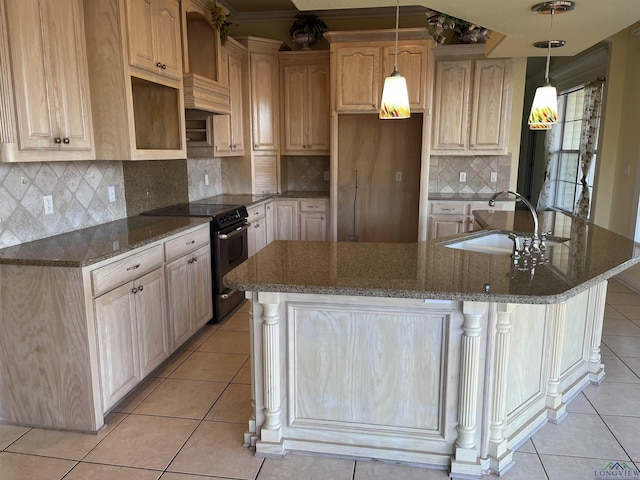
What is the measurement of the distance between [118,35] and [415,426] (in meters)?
2.70

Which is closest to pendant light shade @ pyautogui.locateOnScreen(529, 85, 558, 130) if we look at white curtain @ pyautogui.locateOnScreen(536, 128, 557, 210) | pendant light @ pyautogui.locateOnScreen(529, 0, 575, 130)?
pendant light @ pyautogui.locateOnScreen(529, 0, 575, 130)

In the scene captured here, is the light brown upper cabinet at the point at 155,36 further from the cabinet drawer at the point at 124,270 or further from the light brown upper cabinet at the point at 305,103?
the light brown upper cabinet at the point at 305,103

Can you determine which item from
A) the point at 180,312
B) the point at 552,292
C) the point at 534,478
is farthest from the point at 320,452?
the point at 180,312

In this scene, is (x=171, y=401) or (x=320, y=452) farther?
(x=171, y=401)

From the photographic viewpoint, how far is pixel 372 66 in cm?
503

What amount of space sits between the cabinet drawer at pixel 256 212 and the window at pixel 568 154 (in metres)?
3.87

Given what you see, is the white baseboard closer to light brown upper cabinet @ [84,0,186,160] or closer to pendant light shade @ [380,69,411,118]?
pendant light shade @ [380,69,411,118]

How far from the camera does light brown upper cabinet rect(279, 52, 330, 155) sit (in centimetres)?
540

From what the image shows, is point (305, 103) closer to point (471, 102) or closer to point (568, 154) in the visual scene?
point (471, 102)

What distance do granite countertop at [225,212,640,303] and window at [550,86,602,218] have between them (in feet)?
12.8

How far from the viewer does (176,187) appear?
4375 mm

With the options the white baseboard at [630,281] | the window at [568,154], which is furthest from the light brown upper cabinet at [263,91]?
the white baseboard at [630,281]

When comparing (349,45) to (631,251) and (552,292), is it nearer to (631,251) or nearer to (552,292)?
(631,251)

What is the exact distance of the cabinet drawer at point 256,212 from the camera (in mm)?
4715
